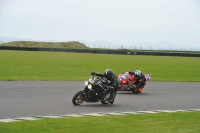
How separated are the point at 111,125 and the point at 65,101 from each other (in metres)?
5.00

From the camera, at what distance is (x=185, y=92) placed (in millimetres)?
20953

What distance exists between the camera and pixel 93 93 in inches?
594

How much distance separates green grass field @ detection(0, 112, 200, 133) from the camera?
9.97 metres

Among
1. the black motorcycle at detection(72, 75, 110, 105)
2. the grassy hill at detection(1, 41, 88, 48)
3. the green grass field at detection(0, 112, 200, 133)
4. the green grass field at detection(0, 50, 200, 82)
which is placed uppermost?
the grassy hill at detection(1, 41, 88, 48)

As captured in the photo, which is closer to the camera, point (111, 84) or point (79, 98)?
point (79, 98)

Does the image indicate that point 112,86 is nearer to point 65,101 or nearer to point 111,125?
point 65,101

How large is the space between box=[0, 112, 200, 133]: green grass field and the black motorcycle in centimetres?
269

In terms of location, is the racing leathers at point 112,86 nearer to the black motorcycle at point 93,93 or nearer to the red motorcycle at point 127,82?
the black motorcycle at point 93,93

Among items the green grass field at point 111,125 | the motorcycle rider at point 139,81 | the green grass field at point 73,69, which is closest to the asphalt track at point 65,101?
the motorcycle rider at point 139,81

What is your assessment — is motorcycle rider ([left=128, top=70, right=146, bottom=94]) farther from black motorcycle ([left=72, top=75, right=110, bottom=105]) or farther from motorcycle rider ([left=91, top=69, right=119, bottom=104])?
black motorcycle ([left=72, top=75, right=110, bottom=105])

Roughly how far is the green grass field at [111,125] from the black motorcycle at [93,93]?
106 inches

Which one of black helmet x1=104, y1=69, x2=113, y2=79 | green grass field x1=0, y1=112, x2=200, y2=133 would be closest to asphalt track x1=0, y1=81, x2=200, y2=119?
black helmet x1=104, y1=69, x2=113, y2=79

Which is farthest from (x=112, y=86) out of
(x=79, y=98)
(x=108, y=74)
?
(x=79, y=98)

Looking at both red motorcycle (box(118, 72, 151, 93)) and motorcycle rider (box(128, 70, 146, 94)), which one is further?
motorcycle rider (box(128, 70, 146, 94))
